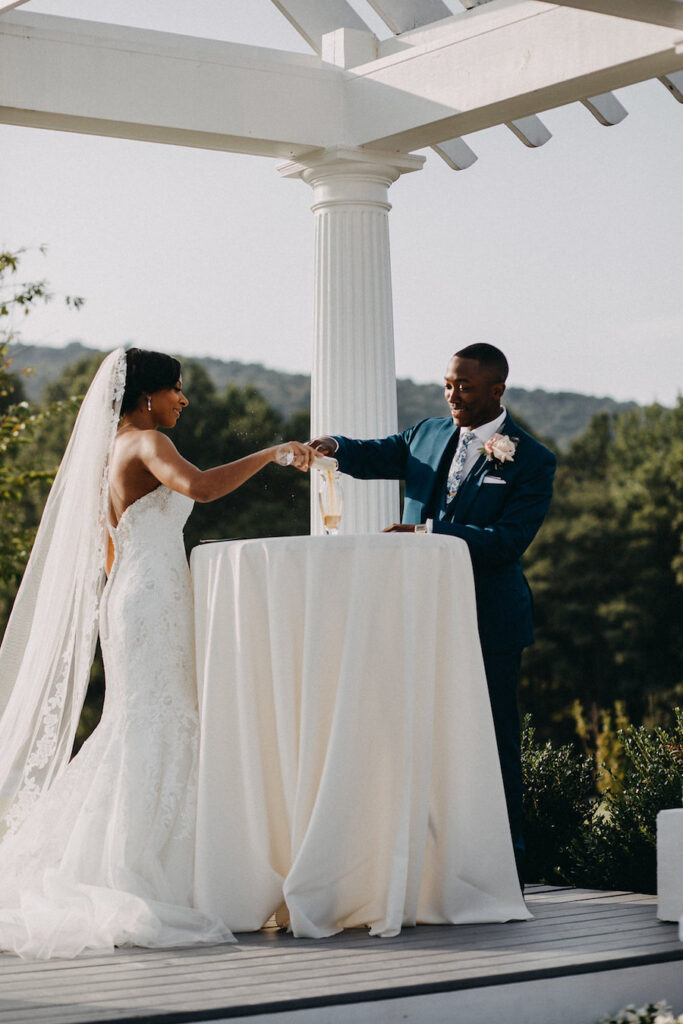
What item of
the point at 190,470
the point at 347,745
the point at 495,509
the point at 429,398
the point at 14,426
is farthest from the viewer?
the point at 429,398

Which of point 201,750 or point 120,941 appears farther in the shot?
point 201,750

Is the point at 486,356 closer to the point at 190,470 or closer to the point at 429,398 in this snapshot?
the point at 190,470

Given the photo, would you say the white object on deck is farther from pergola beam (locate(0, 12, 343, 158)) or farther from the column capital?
pergola beam (locate(0, 12, 343, 158))

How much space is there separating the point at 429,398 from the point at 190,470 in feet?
64.0

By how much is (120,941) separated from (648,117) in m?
21.2

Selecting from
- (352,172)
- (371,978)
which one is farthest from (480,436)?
(371,978)

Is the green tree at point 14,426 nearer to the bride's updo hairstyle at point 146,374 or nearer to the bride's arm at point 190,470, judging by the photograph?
the bride's updo hairstyle at point 146,374

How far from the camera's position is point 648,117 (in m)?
22.9

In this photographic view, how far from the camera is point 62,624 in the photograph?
15.4ft

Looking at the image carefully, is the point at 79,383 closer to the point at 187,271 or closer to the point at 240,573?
the point at 187,271

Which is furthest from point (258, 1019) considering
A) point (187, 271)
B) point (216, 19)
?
point (187, 271)

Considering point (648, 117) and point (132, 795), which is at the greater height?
point (648, 117)

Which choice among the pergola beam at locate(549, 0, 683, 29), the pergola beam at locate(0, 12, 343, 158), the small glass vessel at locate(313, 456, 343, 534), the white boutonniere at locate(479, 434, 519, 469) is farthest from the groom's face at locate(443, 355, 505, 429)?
the pergola beam at locate(0, 12, 343, 158)

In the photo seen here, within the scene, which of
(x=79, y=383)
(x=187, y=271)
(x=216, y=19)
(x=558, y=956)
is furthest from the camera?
(x=187, y=271)
